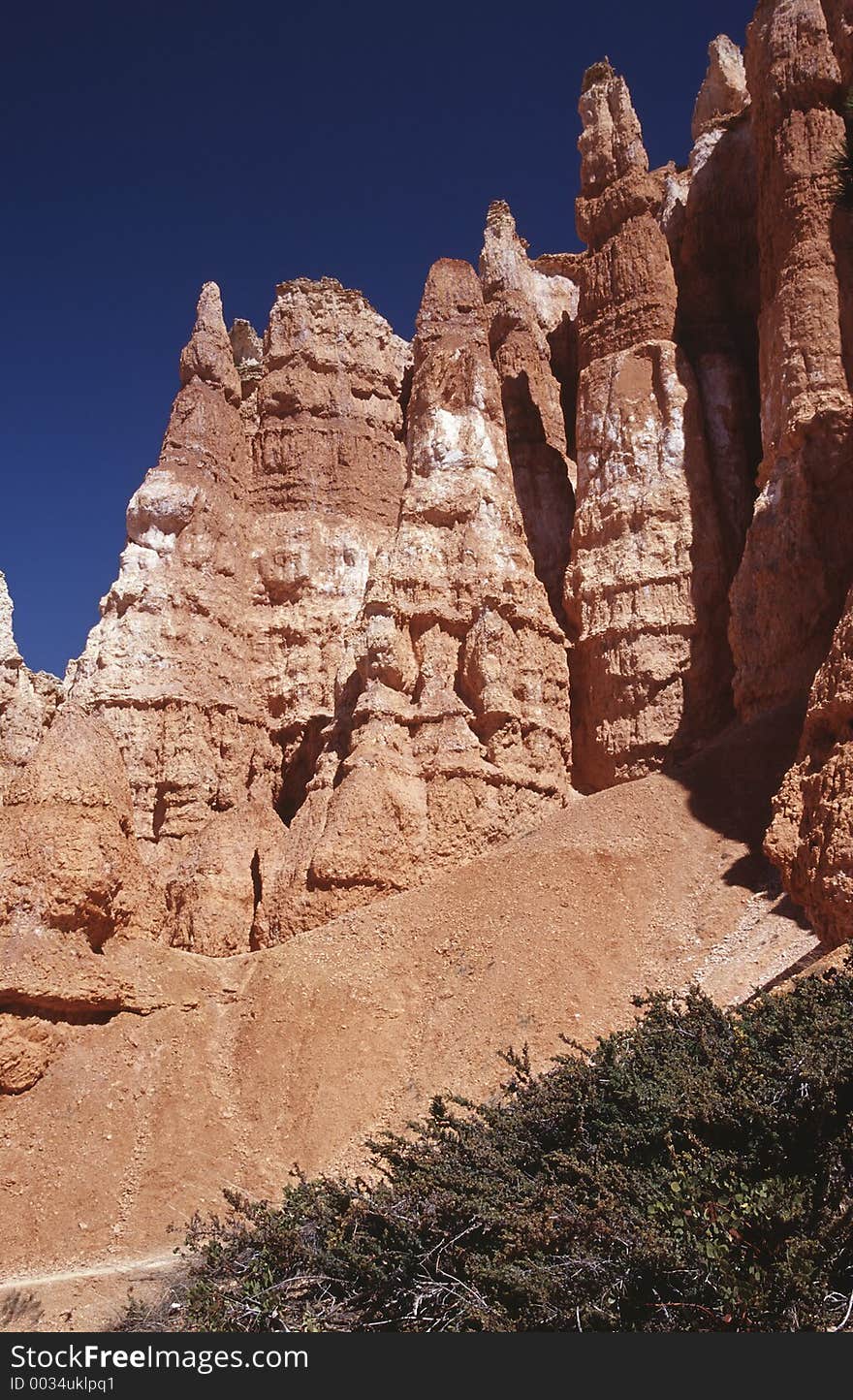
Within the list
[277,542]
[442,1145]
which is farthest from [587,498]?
[442,1145]

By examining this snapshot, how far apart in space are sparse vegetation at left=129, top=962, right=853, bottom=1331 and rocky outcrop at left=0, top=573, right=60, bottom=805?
794 inches

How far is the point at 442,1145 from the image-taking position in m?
9.87

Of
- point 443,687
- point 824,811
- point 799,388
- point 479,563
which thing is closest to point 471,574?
point 479,563

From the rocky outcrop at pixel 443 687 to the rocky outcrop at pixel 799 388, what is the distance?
16.0 ft

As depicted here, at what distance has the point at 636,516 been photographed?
90.5 feet

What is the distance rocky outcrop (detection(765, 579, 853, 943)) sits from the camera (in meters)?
14.5

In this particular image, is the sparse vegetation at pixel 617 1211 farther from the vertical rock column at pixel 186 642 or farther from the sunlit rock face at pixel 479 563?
the vertical rock column at pixel 186 642

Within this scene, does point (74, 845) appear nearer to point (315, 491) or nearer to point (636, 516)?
point (636, 516)

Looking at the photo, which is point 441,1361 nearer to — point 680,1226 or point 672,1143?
point 680,1226

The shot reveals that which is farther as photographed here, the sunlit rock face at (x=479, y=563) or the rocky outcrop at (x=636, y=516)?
the rocky outcrop at (x=636, y=516)

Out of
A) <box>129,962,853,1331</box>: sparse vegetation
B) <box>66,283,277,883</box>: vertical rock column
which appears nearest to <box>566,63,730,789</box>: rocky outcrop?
<box>66,283,277,883</box>: vertical rock column

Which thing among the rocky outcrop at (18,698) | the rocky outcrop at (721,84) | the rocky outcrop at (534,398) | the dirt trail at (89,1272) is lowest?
the dirt trail at (89,1272)

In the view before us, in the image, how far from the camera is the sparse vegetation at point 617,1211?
699 centimetres

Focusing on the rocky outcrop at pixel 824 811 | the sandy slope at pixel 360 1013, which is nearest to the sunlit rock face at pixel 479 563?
the rocky outcrop at pixel 824 811
